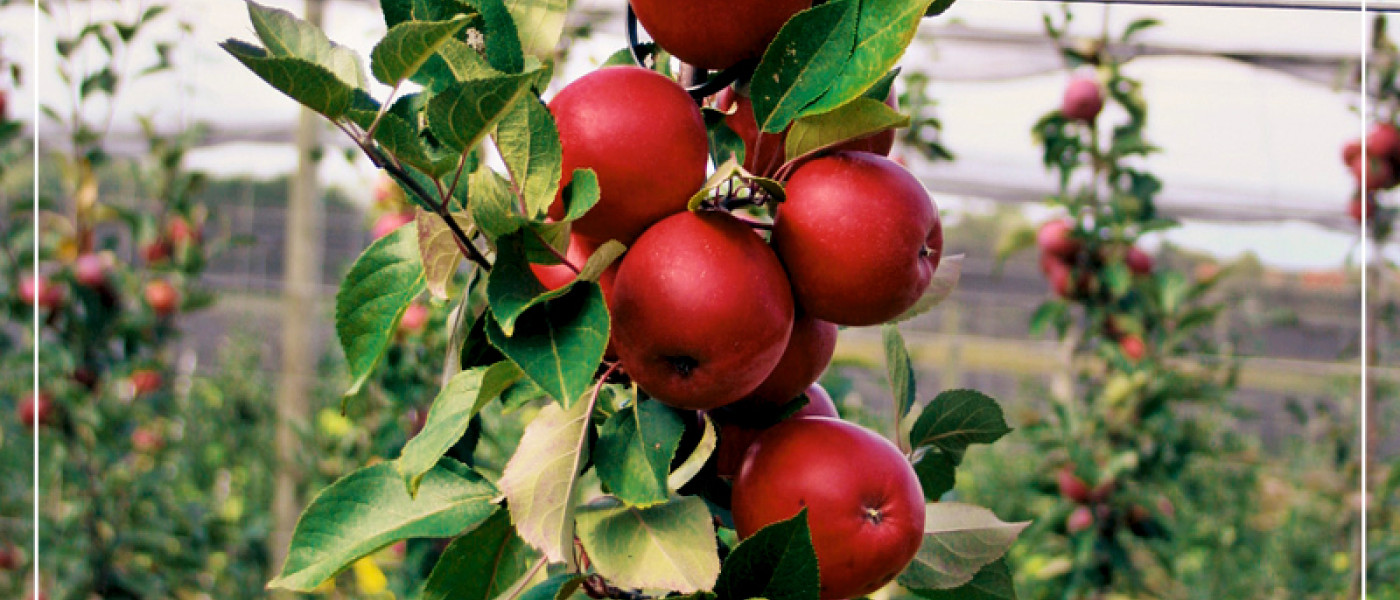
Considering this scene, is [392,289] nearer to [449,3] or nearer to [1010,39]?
[449,3]

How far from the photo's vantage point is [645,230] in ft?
1.28

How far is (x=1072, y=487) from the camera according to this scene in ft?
5.59

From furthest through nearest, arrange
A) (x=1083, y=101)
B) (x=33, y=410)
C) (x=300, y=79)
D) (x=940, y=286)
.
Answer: (x=33, y=410), (x=1083, y=101), (x=940, y=286), (x=300, y=79)

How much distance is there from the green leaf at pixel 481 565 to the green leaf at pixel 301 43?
189 mm

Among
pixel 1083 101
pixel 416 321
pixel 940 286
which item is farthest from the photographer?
pixel 1083 101

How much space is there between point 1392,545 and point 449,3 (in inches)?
80.5

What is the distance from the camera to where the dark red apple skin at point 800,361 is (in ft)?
1.40

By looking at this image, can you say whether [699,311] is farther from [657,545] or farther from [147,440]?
[147,440]

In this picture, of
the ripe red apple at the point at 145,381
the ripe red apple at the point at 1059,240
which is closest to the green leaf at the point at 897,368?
the ripe red apple at the point at 1059,240

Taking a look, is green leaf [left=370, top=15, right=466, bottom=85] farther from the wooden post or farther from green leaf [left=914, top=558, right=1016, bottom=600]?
the wooden post

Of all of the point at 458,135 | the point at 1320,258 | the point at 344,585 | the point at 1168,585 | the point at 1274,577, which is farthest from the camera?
the point at 1320,258

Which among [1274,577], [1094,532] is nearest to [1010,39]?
[1094,532]

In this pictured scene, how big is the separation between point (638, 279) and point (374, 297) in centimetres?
11

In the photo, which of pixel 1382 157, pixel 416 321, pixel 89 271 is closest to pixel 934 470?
pixel 416 321
